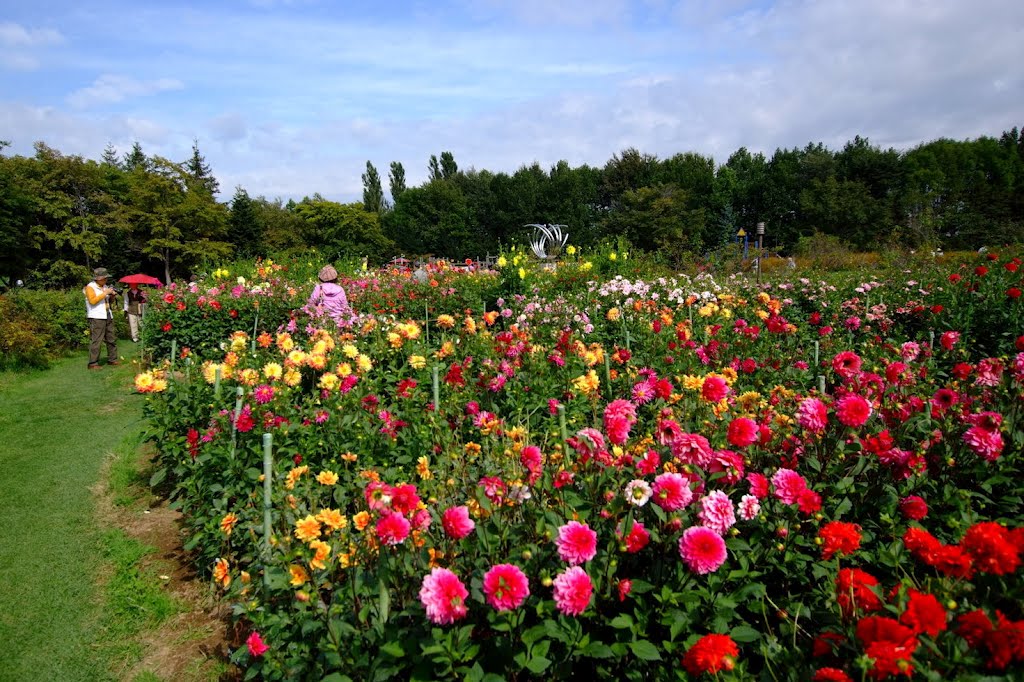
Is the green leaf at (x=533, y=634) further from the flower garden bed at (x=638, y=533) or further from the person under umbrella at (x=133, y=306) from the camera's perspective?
the person under umbrella at (x=133, y=306)

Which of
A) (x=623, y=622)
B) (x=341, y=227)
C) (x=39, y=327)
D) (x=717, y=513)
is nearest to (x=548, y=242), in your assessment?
(x=341, y=227)

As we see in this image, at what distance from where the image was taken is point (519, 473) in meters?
1.78

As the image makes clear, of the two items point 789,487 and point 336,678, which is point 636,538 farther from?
point 336,678

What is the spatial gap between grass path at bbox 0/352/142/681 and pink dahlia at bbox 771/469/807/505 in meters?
2.87

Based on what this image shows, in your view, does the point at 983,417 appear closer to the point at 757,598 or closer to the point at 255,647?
the point at 757,598

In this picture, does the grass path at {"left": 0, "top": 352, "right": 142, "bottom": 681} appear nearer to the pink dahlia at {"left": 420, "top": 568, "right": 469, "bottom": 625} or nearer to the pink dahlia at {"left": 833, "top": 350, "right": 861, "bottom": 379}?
the pink dahlia at {"left": 420, "top": 568, "right": 469, "bottom": 625}

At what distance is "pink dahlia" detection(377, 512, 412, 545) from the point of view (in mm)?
1402

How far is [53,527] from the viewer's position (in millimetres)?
3824

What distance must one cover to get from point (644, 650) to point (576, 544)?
29 centimetres

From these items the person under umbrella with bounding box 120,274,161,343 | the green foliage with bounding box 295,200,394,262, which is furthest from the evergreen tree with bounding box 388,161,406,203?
the person under umbrella with bounding box 120,274,161,343

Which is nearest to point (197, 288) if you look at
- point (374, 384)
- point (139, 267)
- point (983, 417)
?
point (374, 384)

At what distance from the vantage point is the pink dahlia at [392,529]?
1.40 meters

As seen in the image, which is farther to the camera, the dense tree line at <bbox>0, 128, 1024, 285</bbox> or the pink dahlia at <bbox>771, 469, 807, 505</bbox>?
the dense tree line at <bbox>0, 128, 1024, 285</bbox>

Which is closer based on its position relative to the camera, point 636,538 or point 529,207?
point 636,538
